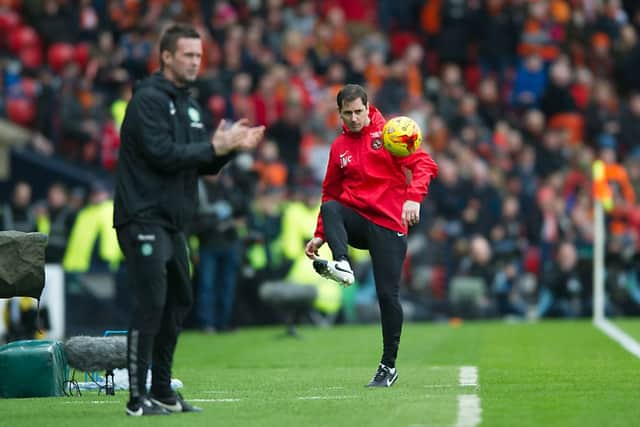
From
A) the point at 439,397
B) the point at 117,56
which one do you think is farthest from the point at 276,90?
the point at 439,397

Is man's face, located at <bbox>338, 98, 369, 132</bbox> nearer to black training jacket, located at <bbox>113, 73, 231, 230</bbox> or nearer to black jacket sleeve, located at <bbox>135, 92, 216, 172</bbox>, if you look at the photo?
black training jacket, located at <bbox>113, 73, 231, 230</bbox>

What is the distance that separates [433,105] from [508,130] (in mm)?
1451

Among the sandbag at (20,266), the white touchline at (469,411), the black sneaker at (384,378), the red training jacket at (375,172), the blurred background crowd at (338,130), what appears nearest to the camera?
the white touchline at (469,411)

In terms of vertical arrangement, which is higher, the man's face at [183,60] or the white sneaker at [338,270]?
the man's face at [183,60]

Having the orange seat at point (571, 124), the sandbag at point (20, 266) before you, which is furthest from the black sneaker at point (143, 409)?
the orange seat at point (571, 124)

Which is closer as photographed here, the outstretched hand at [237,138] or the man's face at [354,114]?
the outstretched hand at [237,138]

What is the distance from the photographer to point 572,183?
25.7 metres

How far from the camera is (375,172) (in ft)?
37.7

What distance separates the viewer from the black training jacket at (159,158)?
915 centimetres

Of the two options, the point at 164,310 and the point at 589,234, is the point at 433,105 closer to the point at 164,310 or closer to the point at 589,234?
the point at 589,234

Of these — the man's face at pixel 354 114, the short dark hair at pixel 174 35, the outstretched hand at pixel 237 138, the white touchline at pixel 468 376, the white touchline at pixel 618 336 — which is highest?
the short dark hair at pixel 174 35

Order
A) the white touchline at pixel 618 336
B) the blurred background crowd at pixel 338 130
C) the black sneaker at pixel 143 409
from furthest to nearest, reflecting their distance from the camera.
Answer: the blurred background crowd at pixel 338 130
the white touchline at pixel 618 336
the black sneaker at pixel 143 409

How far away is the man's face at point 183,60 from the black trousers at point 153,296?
0.94m

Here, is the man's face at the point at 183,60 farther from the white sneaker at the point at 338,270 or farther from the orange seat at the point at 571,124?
the orange seat at the point at 571,124
